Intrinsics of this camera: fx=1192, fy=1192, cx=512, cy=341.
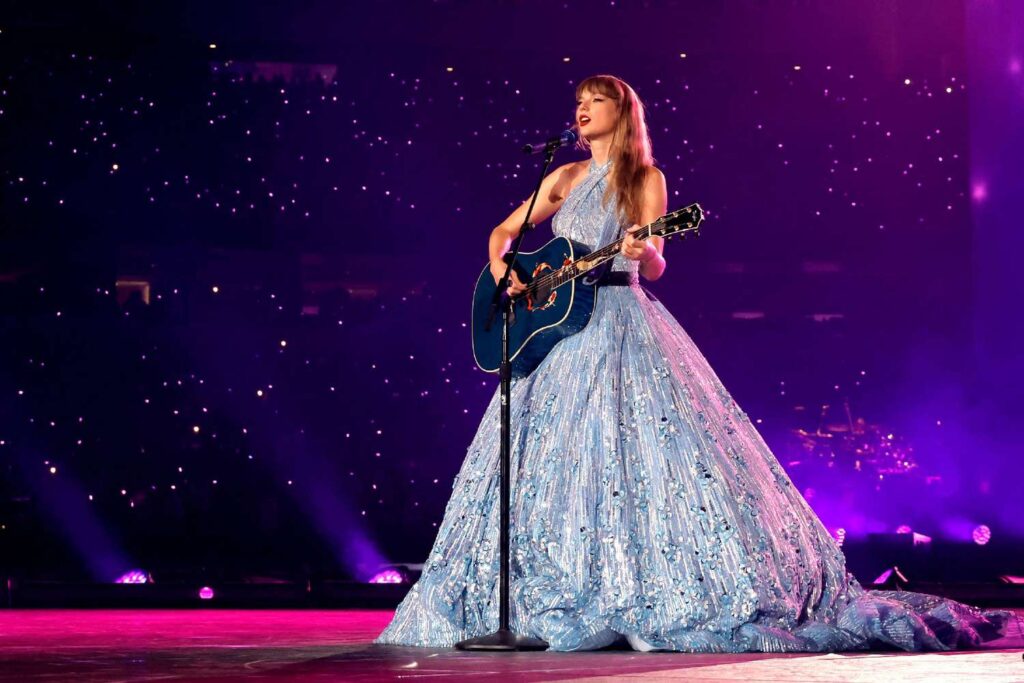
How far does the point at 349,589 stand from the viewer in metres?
5.63

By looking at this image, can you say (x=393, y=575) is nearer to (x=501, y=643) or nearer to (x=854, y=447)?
(x=854, y=447)

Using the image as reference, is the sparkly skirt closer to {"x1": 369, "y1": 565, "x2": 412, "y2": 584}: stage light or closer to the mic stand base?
the mic stand base

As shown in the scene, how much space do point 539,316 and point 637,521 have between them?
666mm

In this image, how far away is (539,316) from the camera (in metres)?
3.48

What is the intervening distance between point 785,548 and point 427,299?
4.13 metres

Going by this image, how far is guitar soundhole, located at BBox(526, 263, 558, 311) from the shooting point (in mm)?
3457

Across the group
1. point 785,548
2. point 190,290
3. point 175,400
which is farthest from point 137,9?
point 785,548

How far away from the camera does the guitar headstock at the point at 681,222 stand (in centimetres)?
290

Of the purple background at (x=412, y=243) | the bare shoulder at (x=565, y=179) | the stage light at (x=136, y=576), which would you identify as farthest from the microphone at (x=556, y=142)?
the stage light at (x=136, y=576)

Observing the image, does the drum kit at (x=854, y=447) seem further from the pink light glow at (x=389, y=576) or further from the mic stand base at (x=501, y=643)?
the mic stand base at (x=501, y=643)

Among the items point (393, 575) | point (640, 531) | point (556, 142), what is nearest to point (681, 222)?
point (556, 142)

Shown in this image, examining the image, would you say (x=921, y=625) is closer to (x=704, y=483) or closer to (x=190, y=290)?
(x=704, y=483)

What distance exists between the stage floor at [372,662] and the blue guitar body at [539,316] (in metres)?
0.91

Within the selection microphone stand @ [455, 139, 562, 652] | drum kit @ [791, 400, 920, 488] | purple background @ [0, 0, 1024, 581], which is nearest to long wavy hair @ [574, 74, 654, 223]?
microphone stand @ [455, 139, 562, 652]
